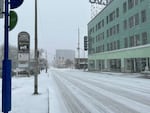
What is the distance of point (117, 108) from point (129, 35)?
172ft

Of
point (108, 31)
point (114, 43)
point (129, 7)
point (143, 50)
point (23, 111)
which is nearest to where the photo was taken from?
point (23, 111)

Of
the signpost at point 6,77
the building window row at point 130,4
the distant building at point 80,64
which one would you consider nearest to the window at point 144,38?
the building window row at point 130,4

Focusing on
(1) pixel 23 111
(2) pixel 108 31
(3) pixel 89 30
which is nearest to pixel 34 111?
(1) pixel 23 111

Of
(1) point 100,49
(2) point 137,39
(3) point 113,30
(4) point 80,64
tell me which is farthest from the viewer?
(4) point 80,64

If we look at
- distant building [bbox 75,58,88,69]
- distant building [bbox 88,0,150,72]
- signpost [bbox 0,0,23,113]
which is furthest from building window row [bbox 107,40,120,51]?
signpost [bbox 0,0,23,113]

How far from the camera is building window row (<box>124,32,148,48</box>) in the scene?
56.4 metres

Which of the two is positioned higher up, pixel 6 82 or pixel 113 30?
pixel 113 30

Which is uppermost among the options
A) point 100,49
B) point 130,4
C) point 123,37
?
point 130,4

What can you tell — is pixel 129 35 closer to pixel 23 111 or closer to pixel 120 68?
pixel 120 68

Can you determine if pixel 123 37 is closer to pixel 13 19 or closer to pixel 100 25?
pixel 100 25

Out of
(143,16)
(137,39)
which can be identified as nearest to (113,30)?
(137,39)

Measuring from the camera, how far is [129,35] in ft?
213

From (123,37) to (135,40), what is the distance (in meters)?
8.29

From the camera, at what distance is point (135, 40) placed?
6122cm
